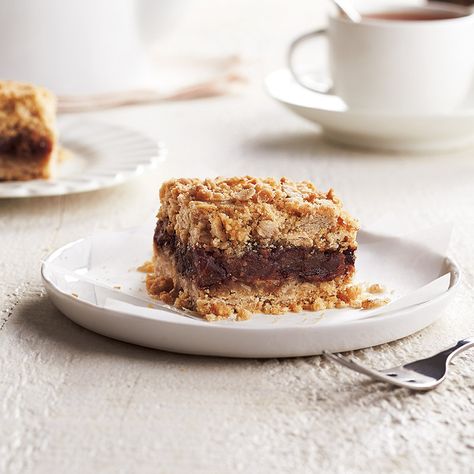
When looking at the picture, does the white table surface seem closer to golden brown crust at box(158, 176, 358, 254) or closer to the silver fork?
the silver fork

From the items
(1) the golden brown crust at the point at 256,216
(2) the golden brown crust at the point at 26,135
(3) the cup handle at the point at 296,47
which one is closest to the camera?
(1) the golden brown crust at the point at 256,216

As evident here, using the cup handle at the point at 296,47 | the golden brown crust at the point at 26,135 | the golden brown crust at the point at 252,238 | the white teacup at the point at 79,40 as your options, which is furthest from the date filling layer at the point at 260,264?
the white teacup at the point at 79,40

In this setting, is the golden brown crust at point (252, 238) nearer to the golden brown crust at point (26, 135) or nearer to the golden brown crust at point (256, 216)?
the golden brown crust at point (256, 216)

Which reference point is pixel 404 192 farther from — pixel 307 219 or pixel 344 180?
pixel 307 219

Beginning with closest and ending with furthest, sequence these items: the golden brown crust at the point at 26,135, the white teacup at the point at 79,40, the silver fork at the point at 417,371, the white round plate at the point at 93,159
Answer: the silver fork at the point at 417,371, the white round plate at the point at 93,159, the golden brown crust at the point at 26,135, the white teacup at the point at 79,40

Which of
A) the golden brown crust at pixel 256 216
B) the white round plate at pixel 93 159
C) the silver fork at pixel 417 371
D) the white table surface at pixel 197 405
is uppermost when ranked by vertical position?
the golden brown crust at pixel 256 216

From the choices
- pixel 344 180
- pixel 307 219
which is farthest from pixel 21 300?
pixel 344 180

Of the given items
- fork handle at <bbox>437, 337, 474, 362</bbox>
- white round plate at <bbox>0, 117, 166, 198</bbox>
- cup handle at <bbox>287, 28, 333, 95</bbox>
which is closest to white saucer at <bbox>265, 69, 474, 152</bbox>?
cup handle at <bbox>287, 28, 333, 95</bbox>
